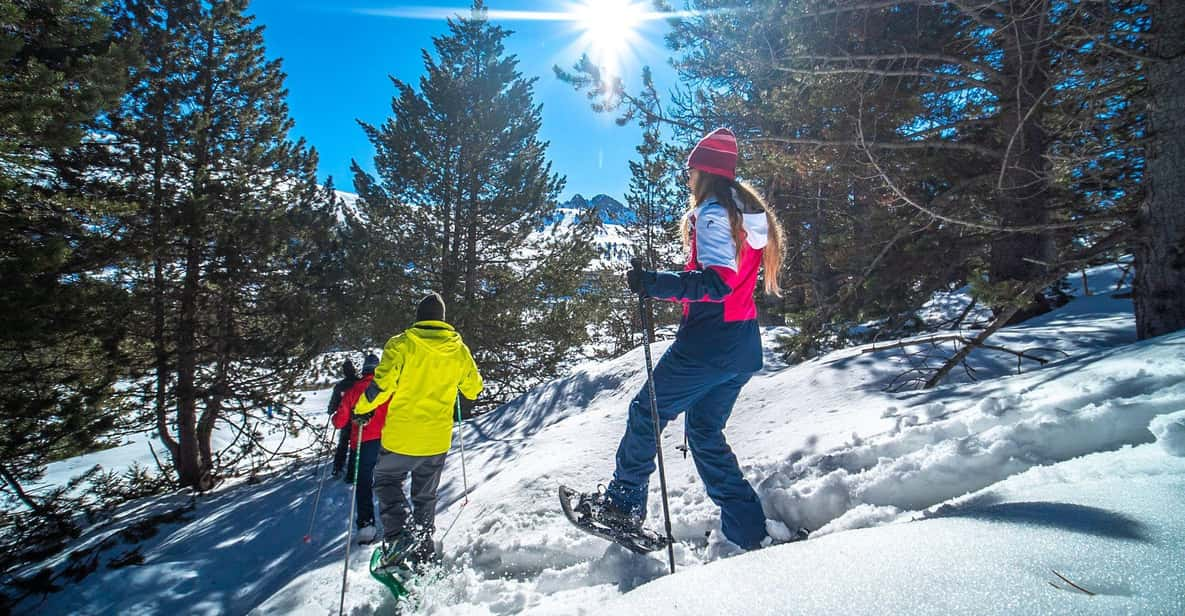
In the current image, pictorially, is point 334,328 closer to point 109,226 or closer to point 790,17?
point 109,226

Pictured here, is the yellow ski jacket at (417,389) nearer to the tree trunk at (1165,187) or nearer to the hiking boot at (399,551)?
the hiking boot at (399,551)

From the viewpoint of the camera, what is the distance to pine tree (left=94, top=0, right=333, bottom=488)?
8375mm

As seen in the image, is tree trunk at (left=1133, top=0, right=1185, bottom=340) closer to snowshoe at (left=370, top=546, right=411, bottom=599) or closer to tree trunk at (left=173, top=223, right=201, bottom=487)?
snowshoe at (left=370, top=546, right=411, bottom=599)

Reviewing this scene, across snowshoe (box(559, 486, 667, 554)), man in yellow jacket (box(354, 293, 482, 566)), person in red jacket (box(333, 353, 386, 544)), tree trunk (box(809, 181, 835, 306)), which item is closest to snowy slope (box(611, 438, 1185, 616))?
snowshoe (box(559, 486, 667, 554))

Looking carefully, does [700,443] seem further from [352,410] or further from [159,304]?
[159,304]

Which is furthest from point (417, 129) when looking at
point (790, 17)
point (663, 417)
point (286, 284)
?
point (663, 417)

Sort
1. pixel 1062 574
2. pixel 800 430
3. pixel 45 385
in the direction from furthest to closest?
pixel 45 385 → pixel 800 430 → pixel 1062 574

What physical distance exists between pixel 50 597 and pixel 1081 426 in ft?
28.8

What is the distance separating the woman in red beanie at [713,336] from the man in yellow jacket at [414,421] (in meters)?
1.53

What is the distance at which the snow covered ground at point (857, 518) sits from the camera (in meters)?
1.30

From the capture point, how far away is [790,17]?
458 cm

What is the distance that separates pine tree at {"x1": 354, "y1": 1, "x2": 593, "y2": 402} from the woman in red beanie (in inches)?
370

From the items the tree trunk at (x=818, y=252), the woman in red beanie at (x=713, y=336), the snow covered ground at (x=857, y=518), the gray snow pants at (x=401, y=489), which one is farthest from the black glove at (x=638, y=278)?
the tree trunk at (x=818, y=252)

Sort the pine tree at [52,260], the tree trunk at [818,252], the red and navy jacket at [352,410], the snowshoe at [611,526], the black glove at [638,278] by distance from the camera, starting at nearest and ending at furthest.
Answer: the black glove at [638,278], the snowshoe at [611,526], the pine tree at [52,260], the red and navy jacket at [352,410], the tree trunk at [818,252]
